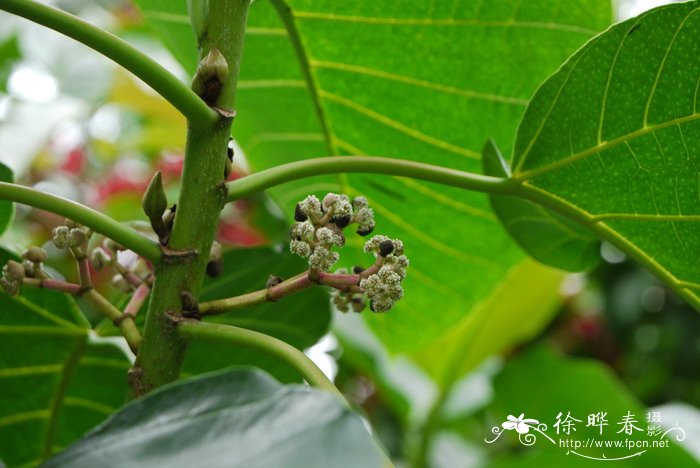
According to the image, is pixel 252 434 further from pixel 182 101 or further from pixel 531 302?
pixel 531 302

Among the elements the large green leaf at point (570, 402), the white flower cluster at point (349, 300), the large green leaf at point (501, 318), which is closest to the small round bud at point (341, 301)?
the white flower cluster at point (349, 300)

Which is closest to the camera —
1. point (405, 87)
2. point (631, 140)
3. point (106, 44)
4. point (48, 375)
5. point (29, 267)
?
point (106, 44)

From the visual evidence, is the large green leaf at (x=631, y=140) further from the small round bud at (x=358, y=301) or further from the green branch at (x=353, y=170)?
the small round bud at (x=358, y=301)

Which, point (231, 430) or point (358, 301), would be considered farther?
point (358, 301)

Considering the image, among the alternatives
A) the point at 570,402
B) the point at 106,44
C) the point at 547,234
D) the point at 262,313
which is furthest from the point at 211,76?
the point at 570,402

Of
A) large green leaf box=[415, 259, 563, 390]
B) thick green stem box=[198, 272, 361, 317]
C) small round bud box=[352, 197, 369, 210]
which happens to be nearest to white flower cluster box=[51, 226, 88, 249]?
thick green stem box=[198, 272, 361, 317]

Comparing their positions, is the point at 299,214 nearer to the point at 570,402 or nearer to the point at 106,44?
the point at 106,44
